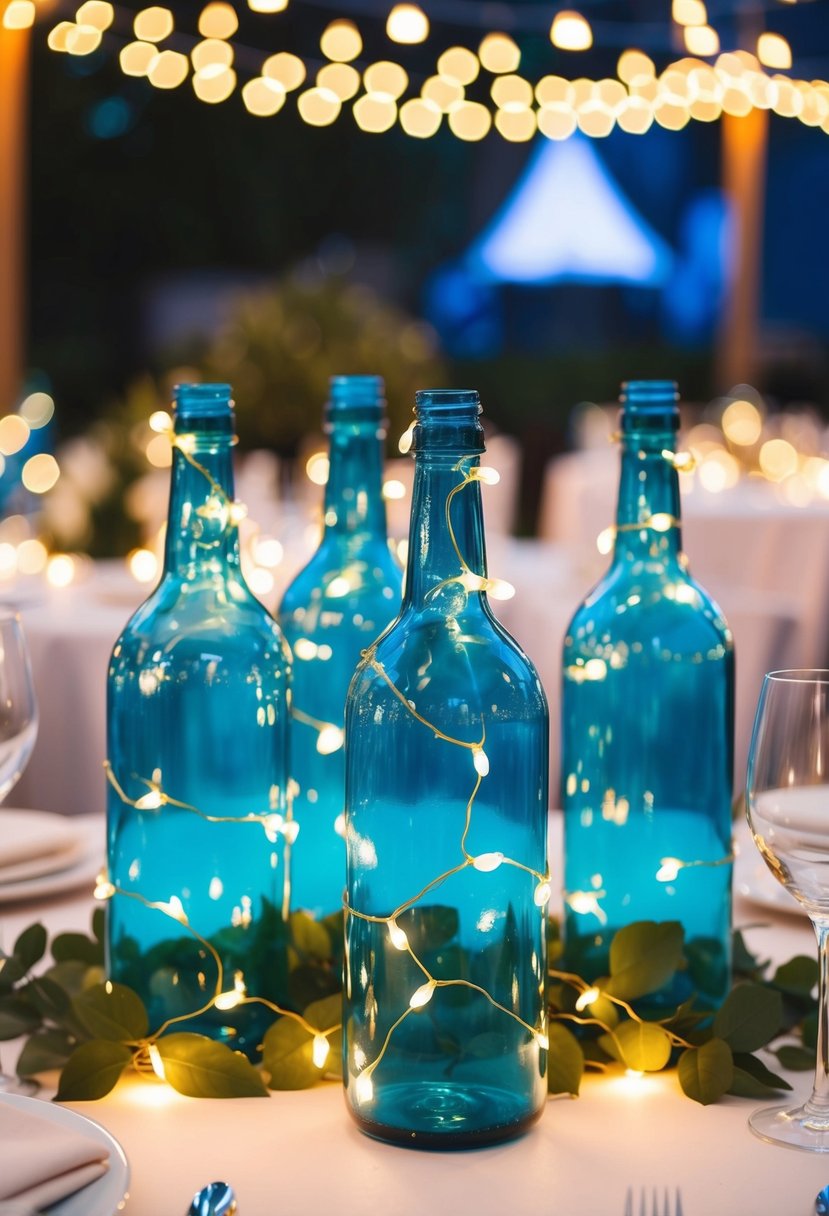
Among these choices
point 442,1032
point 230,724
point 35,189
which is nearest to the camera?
point 442,1032

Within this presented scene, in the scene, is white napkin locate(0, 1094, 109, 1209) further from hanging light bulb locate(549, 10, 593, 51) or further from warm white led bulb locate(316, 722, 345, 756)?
hanging light bulb locate(549, 10, 593, 51)

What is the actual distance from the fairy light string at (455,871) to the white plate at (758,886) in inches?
15.6

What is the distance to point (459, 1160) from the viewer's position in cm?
78

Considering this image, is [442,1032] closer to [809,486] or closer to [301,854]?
[301,854]

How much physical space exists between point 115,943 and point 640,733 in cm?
37

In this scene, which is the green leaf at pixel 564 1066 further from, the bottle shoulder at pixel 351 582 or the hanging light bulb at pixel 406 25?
the hanging light bulb at pixel 406 25

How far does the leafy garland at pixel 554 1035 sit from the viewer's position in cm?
86

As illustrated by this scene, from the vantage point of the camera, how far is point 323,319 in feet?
24.0

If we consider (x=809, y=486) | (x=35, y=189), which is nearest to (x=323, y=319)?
(x=809, y=486)

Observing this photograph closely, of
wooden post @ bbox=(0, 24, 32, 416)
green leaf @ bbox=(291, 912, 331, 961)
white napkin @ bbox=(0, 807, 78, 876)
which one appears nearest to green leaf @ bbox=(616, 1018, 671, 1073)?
green leaf @ bbox=(291, 912, 331, 961)

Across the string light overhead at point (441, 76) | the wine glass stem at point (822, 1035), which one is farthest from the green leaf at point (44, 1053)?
the string light overhead at point (441, 76)

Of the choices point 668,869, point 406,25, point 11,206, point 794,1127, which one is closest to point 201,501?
point 668,869

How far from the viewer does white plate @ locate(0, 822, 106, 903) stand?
1189 millimetres

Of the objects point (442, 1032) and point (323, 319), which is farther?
point (323, 319)
